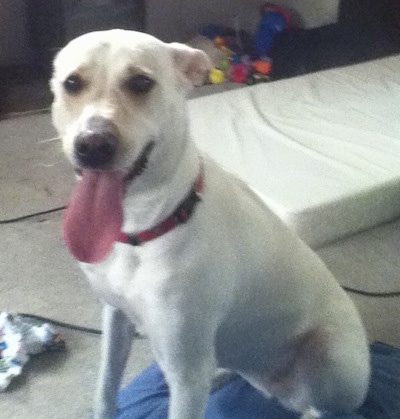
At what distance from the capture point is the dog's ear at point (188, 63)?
111cm

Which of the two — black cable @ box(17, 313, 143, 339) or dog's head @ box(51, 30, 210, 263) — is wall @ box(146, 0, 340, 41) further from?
dog's head @ box(51, 30, 210, 263)

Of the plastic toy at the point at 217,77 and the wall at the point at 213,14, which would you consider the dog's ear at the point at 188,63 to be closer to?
the plastic toy at the point at 217,77

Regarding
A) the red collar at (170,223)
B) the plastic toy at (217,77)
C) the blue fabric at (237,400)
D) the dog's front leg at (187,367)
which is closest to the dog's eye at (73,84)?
the red collar at (170,223)

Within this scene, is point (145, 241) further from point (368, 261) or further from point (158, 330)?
point (368, 261)

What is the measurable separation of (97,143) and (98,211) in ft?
0.41

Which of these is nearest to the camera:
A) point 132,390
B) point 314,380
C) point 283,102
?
point 314,380

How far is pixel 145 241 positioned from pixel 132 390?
1.91ft

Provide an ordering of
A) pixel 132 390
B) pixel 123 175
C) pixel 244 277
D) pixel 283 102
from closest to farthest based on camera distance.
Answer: pixel 123 175 → pixel 244 277 → pixel 132 390 → pixel 283 102

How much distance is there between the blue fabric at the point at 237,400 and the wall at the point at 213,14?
2.60 metres

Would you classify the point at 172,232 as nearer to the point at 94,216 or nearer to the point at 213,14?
the point at 94,216

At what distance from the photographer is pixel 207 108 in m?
2.36

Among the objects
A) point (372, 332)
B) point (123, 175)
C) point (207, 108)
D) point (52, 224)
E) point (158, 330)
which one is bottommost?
point (52, 224)

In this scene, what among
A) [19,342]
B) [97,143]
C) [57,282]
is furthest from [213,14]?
[97,143]

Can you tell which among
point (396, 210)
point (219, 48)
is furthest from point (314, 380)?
point (219, 48)
